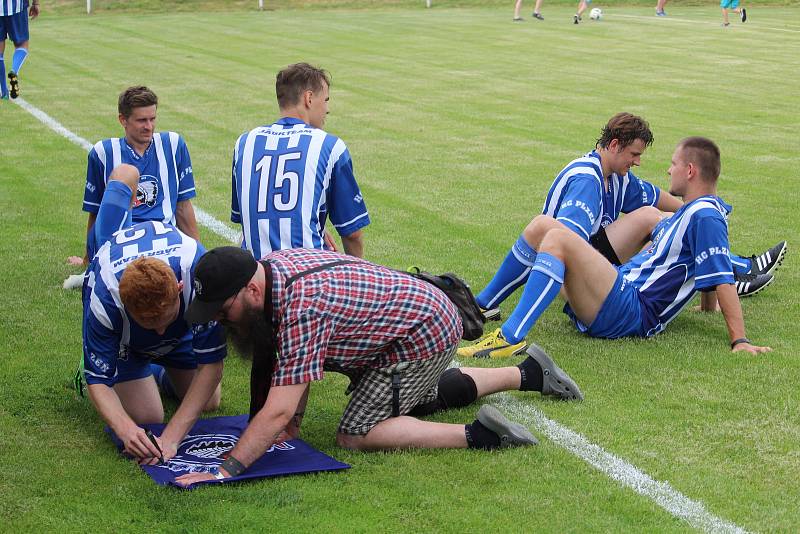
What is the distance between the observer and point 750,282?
7773 millimetres

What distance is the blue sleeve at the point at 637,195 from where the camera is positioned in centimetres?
774

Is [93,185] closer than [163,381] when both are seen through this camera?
No

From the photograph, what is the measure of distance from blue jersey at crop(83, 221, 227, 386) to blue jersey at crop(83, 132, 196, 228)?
2306mm

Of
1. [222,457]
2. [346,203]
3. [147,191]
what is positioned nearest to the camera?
[222,457]

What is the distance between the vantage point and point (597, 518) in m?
4.49

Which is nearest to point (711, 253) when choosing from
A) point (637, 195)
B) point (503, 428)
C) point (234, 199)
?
point (637, 195)

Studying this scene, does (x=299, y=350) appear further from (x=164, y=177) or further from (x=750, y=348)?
(x=164, y=177)

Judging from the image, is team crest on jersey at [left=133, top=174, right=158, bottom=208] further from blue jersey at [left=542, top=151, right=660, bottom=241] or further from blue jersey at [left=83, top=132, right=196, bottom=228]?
blue jersey at [left=542, top=151, right=660, bottom=241]

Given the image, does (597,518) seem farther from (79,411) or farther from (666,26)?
(666,26)

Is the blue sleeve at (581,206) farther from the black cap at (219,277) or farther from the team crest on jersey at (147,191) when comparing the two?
the black cap at (219,277)

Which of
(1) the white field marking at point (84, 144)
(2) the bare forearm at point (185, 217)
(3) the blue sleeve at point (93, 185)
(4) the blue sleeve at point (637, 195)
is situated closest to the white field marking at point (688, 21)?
(1) the white field marking at point (84, 144)

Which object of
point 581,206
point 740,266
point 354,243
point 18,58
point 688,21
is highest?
point 688,21

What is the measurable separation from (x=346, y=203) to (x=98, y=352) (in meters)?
1.89

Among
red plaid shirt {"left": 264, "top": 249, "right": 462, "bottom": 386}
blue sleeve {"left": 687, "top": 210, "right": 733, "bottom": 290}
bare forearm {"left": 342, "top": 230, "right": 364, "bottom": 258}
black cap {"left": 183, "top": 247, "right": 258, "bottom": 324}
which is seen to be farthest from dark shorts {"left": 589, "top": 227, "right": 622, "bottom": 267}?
black cap {"left": 183, "top": 247, "right": 258, "bottom": 324}
